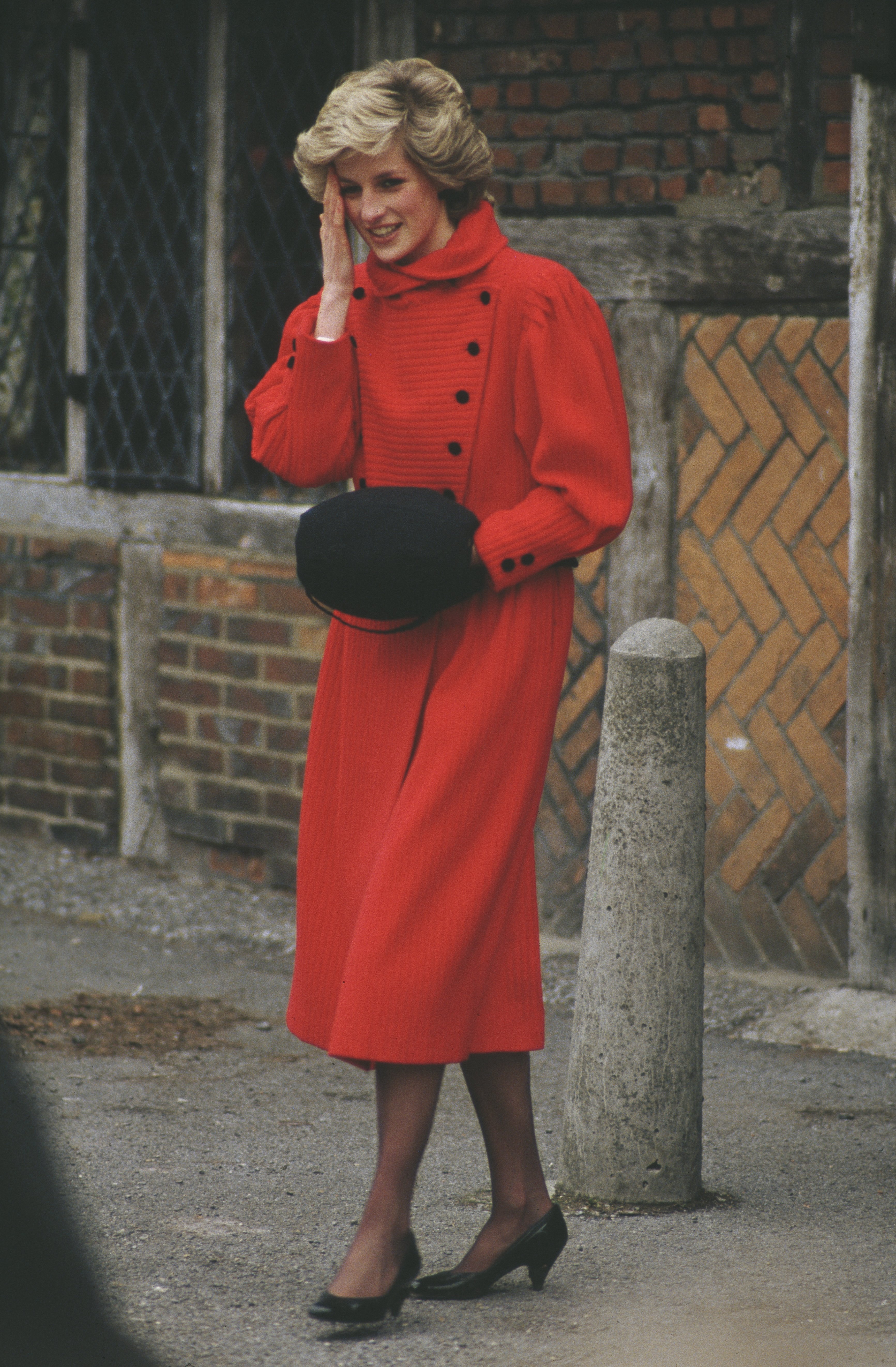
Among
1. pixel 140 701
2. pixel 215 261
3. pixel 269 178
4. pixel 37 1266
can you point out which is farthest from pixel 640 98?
pixel 37 1266

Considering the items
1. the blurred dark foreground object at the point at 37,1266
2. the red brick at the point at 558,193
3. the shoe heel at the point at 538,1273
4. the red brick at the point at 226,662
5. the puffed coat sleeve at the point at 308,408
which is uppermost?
the red brick at the point at 558,193

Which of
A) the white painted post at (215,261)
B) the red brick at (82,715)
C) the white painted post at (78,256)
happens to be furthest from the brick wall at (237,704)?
the white painted post at (78,256)

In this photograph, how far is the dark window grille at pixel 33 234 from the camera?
714cm

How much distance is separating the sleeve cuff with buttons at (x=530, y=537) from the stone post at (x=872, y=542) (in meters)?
2.34

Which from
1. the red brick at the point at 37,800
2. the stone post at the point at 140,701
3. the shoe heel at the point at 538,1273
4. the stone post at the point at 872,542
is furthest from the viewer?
the red brick at the point at 37,800

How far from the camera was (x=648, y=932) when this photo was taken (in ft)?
11.9

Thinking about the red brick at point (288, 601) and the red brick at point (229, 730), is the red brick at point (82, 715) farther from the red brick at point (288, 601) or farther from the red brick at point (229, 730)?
the red brick at point (288, 601)

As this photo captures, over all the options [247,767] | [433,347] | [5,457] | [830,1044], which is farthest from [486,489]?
[5,457]

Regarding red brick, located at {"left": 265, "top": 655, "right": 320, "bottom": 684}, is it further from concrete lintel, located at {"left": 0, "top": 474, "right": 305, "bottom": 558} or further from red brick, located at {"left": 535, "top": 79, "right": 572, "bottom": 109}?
red brick, located at {"left": 535, "top": 79, "right": 572, "bottom": 109}

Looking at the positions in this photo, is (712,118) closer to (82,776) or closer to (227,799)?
(227,799)

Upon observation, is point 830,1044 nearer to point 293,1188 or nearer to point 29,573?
point 293,1188

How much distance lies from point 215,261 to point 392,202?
3.83 metres

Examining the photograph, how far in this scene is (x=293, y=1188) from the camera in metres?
3.87

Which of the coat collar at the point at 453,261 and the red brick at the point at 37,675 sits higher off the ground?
the coat collar at the point at 453,261
